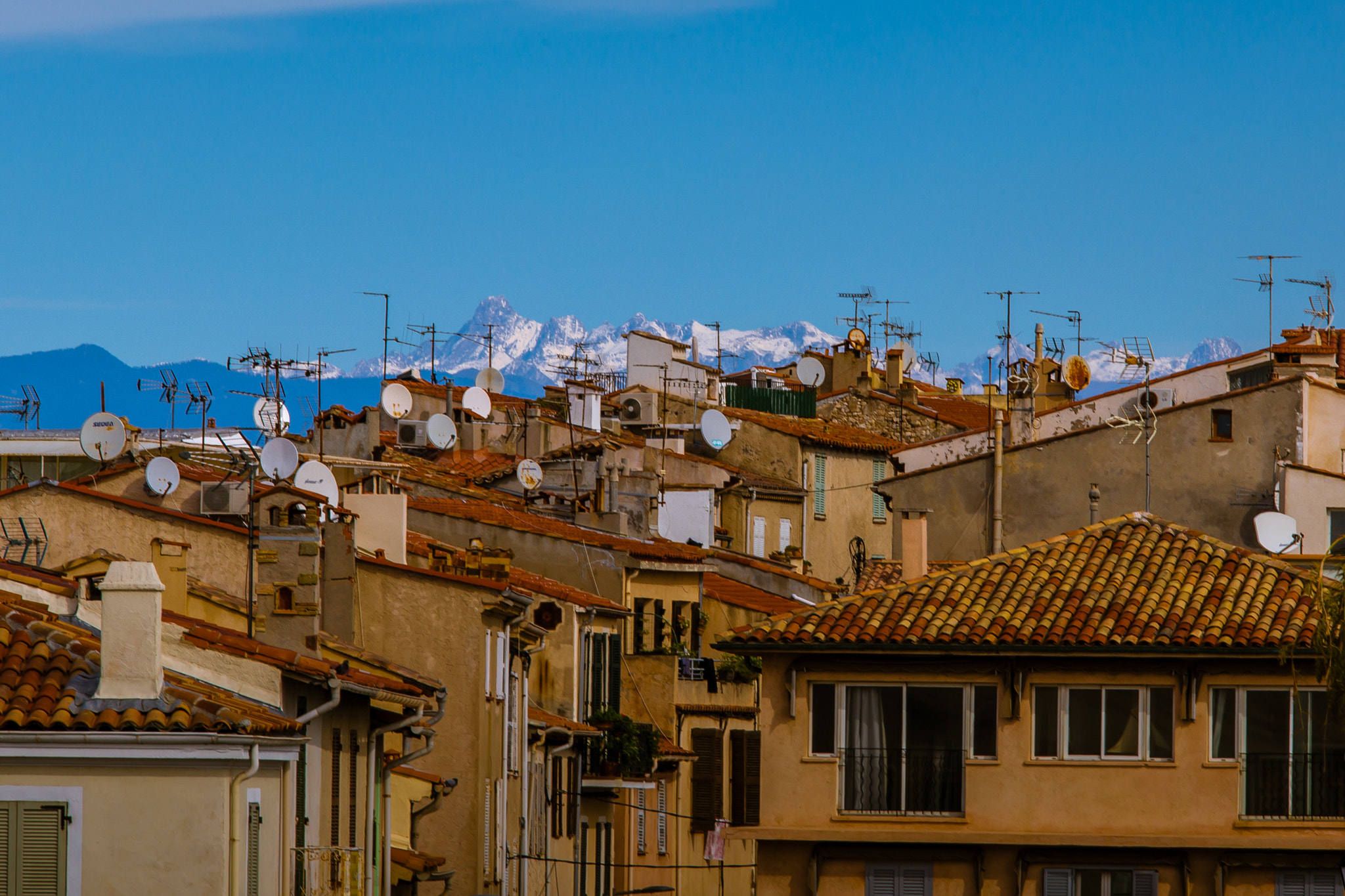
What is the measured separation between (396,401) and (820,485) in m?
13.5

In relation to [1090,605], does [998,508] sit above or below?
above

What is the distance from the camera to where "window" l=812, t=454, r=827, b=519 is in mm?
68500

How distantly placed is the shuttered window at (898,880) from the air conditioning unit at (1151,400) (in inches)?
877

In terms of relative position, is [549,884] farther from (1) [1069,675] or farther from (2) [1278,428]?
(2) [1278,428]

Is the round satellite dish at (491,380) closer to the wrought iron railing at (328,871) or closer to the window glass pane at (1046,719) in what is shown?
the window glass pane at (1046,719)

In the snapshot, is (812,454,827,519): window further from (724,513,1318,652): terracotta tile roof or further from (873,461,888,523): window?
(724,513,1318,652): terracotta tile roof

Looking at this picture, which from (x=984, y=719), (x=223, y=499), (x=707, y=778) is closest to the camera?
(x=984, y=719)

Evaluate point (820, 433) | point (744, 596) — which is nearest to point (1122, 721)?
point (744, 596)

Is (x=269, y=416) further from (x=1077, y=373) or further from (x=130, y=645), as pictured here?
(x=130, y=645)

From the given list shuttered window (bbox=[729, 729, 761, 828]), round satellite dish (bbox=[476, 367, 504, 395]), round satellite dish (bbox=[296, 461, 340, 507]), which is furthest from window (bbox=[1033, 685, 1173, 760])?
round satellite dish (bbox=[476, 367, 504, 395])

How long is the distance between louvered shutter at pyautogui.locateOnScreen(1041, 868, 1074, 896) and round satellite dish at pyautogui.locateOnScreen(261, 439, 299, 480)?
54.7 ft

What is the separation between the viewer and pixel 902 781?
3086 centimetres

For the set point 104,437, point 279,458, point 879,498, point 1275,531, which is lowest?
point 1275,531

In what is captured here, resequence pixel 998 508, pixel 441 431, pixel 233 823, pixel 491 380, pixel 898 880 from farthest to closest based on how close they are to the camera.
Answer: pixel 491 380, pixel 441 431, pixel 998 508, pixel 898 880, pixel 233 823
